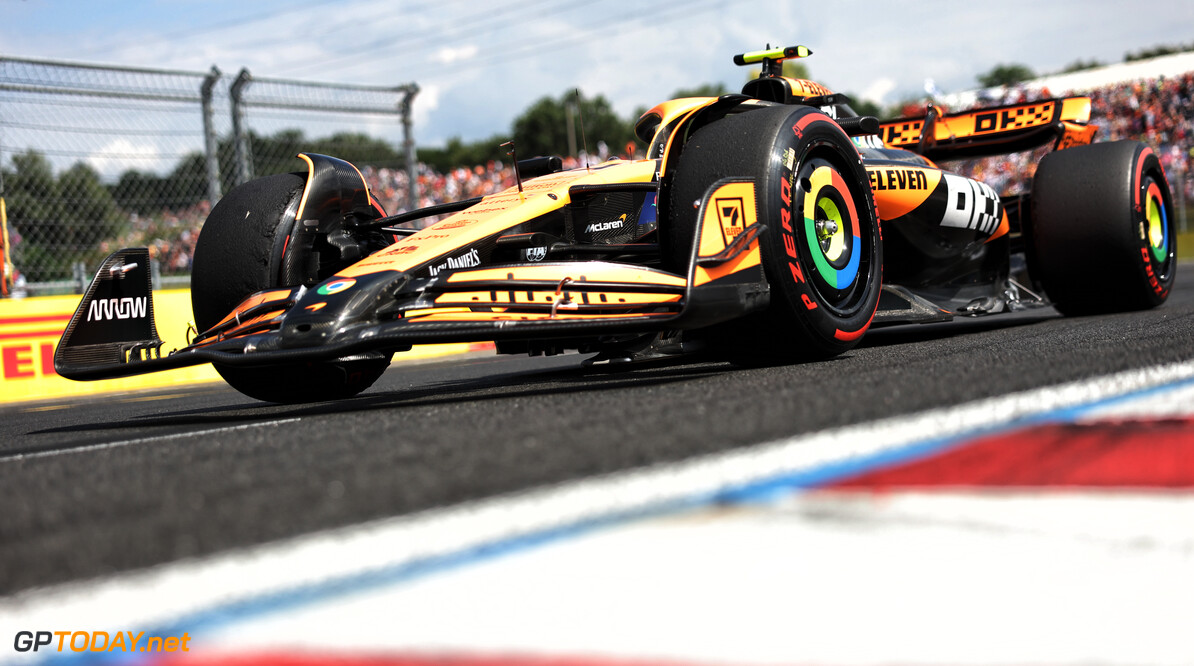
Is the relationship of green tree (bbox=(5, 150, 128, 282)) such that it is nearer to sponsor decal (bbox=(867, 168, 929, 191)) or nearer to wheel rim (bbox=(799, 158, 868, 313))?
sponsor decal (bbox=(867, 168, 929, 191))

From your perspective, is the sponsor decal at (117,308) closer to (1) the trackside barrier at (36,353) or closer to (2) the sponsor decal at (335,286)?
(2) the sponsor decal at (335,286)

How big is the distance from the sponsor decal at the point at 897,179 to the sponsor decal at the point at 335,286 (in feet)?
7.88

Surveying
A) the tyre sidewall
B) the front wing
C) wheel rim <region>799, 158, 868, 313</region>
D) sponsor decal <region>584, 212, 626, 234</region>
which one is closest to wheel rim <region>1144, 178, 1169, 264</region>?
the tyre sidewall

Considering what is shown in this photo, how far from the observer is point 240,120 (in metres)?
9.20

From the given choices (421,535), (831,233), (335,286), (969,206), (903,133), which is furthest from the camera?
(903,133)

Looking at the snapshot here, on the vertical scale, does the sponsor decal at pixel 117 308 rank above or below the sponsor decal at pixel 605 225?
below

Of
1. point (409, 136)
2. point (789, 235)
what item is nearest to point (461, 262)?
point (789, 235)

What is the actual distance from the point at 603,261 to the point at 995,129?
372 centimetres

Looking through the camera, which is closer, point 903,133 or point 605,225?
point 605,225

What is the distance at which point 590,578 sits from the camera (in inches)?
47.6

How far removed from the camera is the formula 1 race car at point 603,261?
304 centimetres

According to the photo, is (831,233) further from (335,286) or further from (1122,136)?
(1122,136)

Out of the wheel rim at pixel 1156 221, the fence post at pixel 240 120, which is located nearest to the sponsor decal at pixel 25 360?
the fence post at pixel 240 120

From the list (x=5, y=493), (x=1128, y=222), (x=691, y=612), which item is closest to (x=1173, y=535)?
(x=691, y=612)
